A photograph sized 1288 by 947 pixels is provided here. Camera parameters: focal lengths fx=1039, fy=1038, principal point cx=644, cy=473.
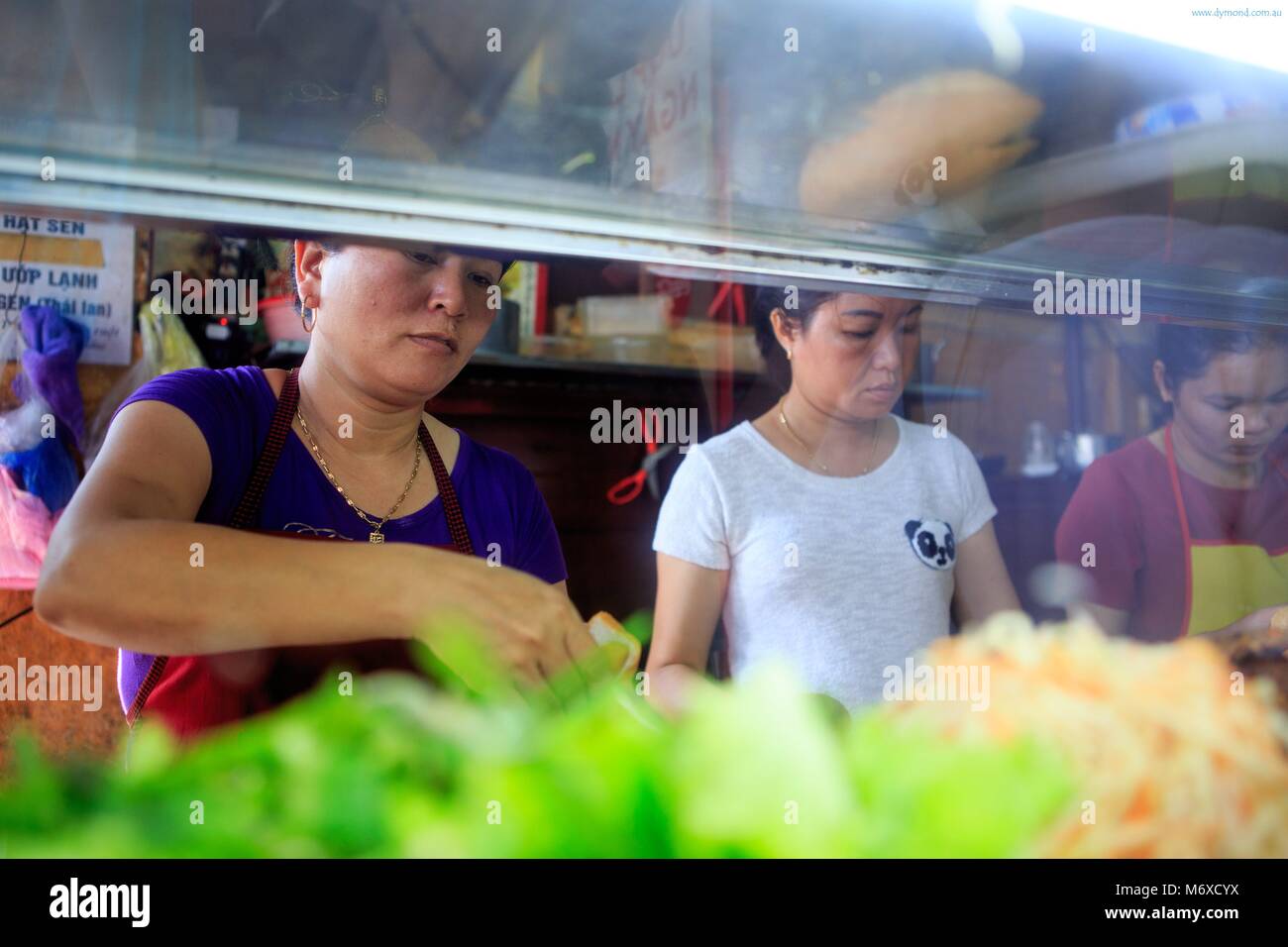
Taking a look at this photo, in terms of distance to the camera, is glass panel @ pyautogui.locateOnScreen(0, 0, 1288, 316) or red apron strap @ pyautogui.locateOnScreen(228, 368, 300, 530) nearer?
glass panel @ pyautogui.locateOnScreen(0, 0, 1288, 316)

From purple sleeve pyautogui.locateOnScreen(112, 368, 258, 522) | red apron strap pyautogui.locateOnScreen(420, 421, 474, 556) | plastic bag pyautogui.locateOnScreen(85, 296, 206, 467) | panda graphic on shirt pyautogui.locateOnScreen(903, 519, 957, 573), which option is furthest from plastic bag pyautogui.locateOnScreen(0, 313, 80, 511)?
panda graphic on shirt pyautogui.locateOnScreen(903, 519, 957, 573)

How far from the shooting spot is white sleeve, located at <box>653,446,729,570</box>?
46.1 inches

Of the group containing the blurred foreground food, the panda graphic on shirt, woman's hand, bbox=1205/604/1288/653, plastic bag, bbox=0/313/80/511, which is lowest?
the blurred foreground food

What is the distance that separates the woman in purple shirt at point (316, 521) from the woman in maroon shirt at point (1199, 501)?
2.30 ft

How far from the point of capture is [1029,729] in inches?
32.4

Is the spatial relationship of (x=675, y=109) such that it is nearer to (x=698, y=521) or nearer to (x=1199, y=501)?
(x=698, y=521)

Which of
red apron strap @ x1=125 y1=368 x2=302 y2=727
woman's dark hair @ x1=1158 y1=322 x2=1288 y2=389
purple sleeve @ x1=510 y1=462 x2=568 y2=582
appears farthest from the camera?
woman's dark hair @ x1=1158 y1=322 x2=1288 y2=389

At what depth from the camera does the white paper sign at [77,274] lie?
100cm

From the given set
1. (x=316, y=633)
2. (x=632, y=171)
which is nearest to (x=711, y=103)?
(x=632, y=171)

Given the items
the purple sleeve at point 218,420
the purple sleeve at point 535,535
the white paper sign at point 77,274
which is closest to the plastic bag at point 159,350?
the white paper sign at point 77,274

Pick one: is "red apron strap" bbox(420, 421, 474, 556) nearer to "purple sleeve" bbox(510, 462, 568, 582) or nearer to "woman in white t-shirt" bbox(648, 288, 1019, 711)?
"purple sleeve" bbox(510, 462, 568, 582)

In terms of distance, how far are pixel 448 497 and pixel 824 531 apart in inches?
16.6

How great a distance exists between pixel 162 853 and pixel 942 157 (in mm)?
1117

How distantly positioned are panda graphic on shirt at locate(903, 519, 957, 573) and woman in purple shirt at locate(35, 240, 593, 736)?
42cm
